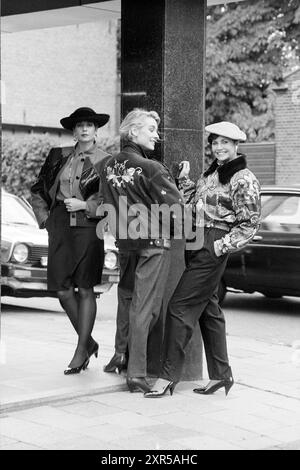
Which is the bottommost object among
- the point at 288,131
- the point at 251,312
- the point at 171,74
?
the point at 251,312

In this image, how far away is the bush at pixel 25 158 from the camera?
81.0ft

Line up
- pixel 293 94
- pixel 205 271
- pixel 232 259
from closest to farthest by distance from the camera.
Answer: pixel 205 271
pixel 232 259
pixel 293 94

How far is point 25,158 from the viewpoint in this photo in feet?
81.8

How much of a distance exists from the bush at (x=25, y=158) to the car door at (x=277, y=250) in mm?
12959

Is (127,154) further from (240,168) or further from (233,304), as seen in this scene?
(233,304)

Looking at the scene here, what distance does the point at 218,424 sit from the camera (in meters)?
5.64

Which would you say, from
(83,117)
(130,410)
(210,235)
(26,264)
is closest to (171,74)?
(83,117)

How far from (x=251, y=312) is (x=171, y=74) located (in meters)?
6.03

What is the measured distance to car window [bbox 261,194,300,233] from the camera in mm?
11766

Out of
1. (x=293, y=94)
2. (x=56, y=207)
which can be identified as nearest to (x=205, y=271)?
(x=56, y=207)

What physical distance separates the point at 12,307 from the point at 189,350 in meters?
5.69

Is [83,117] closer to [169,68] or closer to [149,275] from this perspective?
[169,68]

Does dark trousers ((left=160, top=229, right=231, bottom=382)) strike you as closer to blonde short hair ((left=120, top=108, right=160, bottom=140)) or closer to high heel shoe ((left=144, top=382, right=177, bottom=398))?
high heel shoe ((left=144, top=382, right=177, bottom=398))

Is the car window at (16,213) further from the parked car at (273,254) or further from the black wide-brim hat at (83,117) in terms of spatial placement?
the black wide-brim hat at (83,117)
